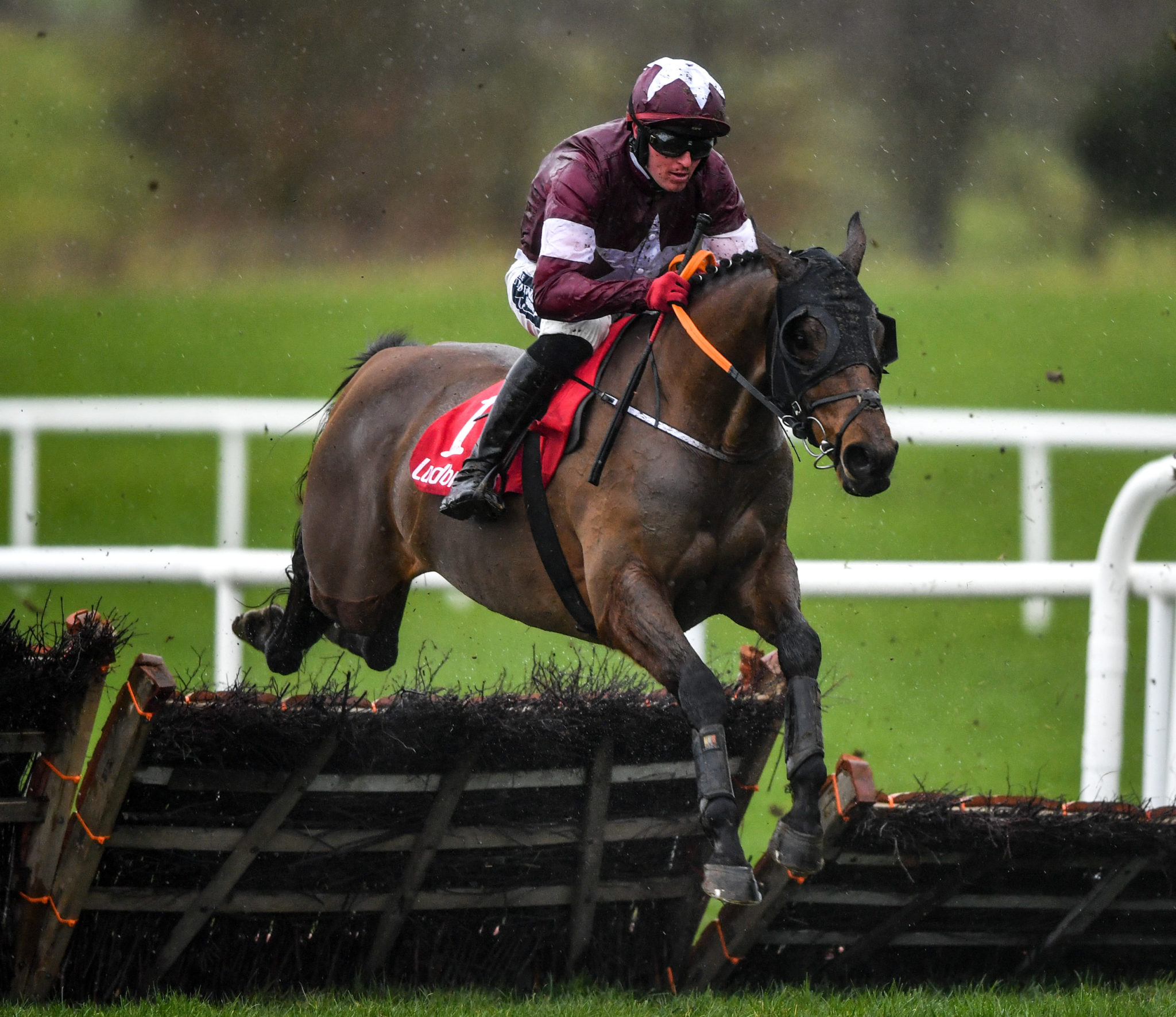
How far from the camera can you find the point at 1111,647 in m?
4.55

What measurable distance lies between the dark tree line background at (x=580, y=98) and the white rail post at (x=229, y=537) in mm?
11764

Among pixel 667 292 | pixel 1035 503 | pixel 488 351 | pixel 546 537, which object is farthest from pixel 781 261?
pixel 1035 503

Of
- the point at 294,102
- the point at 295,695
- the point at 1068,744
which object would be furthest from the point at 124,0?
the point at 295,695

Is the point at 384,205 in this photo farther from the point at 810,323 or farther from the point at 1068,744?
the point at 810,323

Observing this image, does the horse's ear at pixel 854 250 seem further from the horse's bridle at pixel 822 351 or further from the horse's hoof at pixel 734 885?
the horse's hoof at pixel 734 885

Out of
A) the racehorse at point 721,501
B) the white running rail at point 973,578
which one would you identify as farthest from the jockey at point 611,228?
the white running rail at point 973,578

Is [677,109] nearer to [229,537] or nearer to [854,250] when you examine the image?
[854,250]

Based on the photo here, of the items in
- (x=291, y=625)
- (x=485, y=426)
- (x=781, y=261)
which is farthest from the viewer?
(x=291, y=625)

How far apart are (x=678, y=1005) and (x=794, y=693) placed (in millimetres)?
857

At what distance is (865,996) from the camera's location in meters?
3.67

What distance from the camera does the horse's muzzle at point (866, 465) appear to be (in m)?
3.05

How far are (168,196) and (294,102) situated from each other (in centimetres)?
231

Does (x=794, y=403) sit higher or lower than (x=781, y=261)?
lower

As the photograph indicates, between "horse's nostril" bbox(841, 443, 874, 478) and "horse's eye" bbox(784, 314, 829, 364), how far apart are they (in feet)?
0.77
